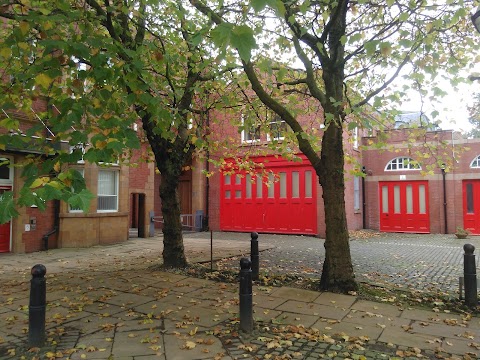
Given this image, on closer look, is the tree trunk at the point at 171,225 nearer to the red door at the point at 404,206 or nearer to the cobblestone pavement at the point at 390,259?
the cobblestone pavement at the point at 390,259

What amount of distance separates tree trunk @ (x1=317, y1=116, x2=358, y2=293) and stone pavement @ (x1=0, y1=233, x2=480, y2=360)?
18.1 inches

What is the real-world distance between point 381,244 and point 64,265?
10677mm

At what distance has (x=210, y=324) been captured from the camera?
16.6 ft

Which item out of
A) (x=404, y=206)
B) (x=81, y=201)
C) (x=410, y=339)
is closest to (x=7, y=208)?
(x=81, y=201)

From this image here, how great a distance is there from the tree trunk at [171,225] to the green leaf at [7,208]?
543 centimetres

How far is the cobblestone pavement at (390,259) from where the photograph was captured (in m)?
7.84

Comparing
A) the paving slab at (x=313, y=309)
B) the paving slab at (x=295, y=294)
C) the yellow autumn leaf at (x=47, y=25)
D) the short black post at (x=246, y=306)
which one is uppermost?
the yellow autumn leaf at (x=47, y=25)

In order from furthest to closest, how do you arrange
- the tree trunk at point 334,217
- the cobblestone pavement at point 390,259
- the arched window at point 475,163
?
the arched window at point 475,163, the cobblestone pavement at point 390,259, the tree trunk at point 334,217

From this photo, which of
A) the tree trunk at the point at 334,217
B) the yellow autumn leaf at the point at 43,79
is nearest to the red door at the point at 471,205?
the tree trunk at the point at 334,217

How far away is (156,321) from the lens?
5184 millimetres

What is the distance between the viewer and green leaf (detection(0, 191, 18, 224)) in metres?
2.91

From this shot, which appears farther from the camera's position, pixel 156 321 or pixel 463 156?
pixel 463 156

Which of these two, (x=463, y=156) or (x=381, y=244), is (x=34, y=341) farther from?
(x=463, y=156)

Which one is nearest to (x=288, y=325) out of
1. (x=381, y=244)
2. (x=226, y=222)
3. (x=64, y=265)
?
(x=64, y=265)
